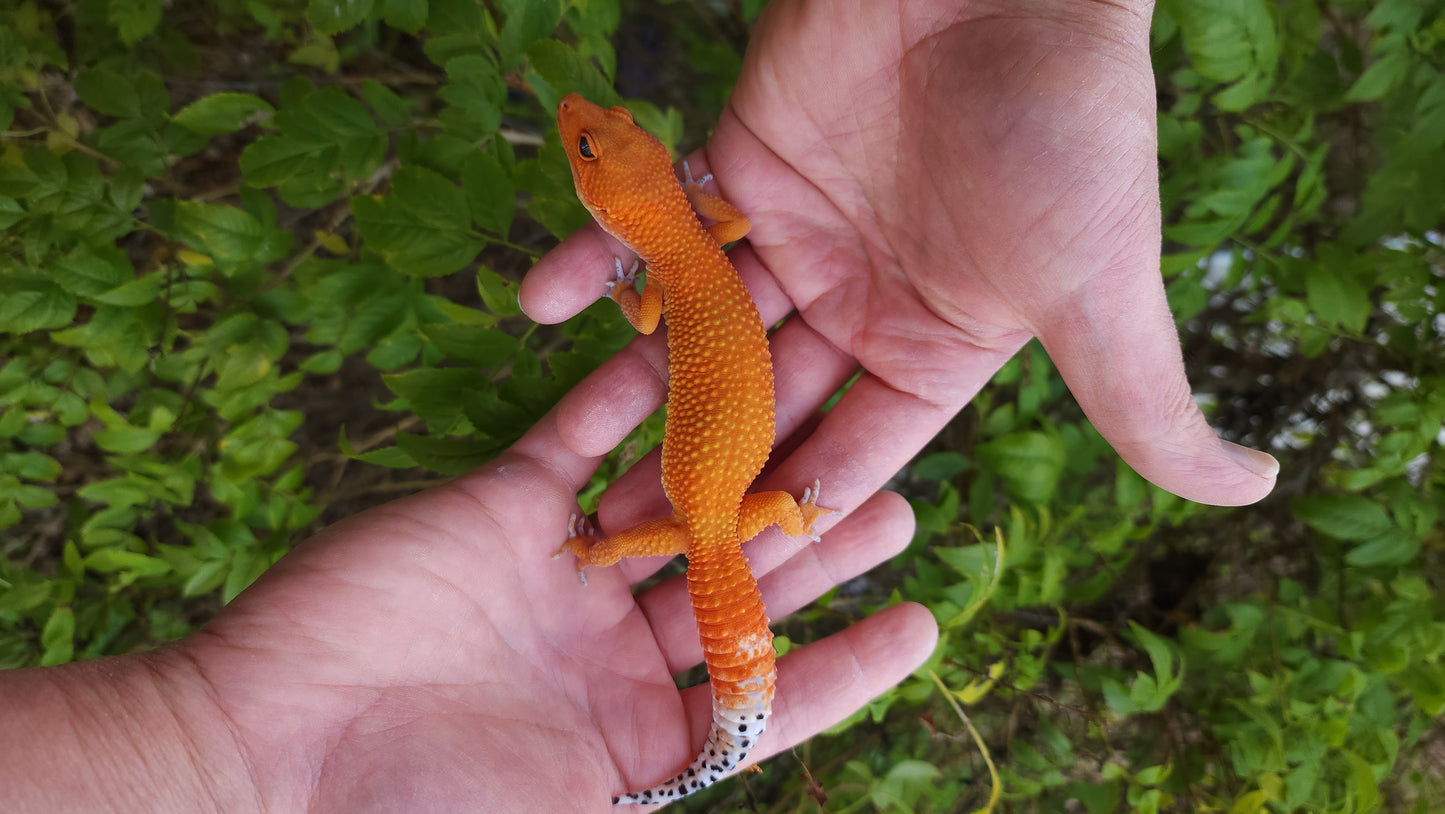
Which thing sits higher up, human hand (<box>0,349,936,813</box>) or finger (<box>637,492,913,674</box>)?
human hand (<box>0,349,936,813</box>)

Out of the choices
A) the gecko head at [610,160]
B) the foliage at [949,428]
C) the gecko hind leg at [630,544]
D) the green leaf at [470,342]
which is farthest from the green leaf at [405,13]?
the gecko hind leg at [630,544]

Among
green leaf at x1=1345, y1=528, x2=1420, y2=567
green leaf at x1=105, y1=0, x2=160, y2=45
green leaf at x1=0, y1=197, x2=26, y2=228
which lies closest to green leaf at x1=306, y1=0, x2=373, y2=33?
green leaf at x1=0, y1=197, x2=26, y2=228

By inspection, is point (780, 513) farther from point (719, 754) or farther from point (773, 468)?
point (719, 754)

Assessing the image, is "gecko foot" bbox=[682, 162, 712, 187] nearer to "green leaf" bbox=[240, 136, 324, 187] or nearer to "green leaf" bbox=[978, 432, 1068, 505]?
"green leaf" bbox=[240, 136, 324, 187]

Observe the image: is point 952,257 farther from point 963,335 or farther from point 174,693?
point 174,693

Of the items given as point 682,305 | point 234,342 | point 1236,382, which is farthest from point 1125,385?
point 234,342

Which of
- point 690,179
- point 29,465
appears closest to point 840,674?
point 690,179
